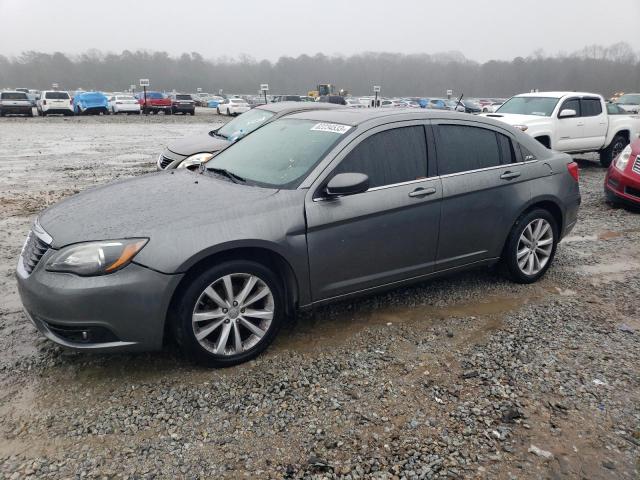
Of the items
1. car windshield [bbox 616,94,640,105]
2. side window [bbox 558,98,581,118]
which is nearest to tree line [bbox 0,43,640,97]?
car windshield [bbox 616,94,640,105]

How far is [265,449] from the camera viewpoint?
8.71 feet

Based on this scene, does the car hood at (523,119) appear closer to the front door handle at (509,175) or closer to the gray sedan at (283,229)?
the gray sedan at (283,229)

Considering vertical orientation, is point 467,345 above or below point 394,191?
below

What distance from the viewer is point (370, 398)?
3.09 m

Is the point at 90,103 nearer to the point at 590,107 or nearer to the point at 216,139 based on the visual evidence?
the point at 216,139

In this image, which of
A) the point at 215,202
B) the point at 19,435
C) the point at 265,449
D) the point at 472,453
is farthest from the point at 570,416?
the point at 19,435

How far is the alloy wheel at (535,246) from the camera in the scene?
4.73 metres

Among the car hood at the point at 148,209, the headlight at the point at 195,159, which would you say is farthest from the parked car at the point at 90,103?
the car hood at the point at 148,209

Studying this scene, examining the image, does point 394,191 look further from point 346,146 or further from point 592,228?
point 592,228

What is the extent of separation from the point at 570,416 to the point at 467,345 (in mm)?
912

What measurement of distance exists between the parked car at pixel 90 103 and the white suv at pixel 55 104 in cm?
122

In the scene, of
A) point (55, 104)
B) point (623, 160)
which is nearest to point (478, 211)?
point (623, 160)

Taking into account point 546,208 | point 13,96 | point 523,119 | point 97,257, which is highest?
point 13,96

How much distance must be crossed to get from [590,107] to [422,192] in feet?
32.6
